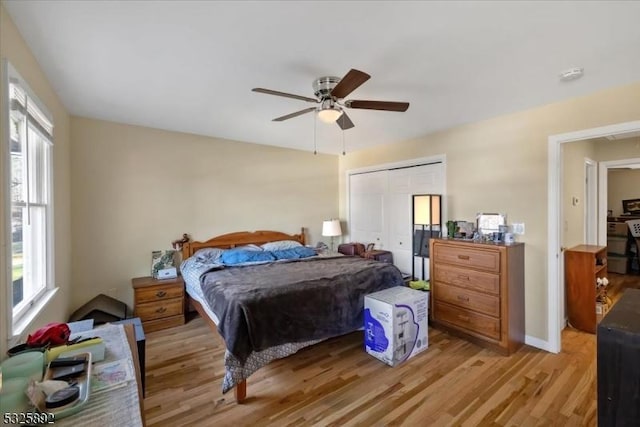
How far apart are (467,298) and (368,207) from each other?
2.28 m

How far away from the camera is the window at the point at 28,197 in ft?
5.57

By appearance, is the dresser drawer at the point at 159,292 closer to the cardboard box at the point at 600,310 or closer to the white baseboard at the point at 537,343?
the white baseboard at the point at 537,343

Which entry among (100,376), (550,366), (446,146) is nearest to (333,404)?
(100,376)

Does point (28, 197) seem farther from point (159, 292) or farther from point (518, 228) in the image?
point (518, 228)

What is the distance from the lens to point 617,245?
19.1 feet

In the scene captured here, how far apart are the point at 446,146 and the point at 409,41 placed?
220 cm

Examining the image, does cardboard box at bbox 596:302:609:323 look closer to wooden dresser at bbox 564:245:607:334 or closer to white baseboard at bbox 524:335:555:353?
wooden dresser at bbox 564:245:607:334

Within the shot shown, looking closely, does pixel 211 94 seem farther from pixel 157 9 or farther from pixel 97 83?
pixel 157 9

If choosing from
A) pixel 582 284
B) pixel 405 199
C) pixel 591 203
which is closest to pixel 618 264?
pixel 591 203

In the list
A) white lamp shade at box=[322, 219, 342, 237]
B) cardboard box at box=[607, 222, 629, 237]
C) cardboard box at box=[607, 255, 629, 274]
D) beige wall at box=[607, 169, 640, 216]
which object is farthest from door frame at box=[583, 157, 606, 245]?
white lamp shade at box=[322, 219, 342, 237]

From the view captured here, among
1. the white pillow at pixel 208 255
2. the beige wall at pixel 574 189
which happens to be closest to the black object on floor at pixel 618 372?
the beige wall at pixel 574 189

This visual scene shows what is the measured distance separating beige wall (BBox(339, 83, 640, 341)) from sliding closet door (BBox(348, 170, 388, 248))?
1.25 m

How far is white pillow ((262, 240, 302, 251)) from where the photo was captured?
4.37 meters

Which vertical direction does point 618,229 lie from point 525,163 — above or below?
below
